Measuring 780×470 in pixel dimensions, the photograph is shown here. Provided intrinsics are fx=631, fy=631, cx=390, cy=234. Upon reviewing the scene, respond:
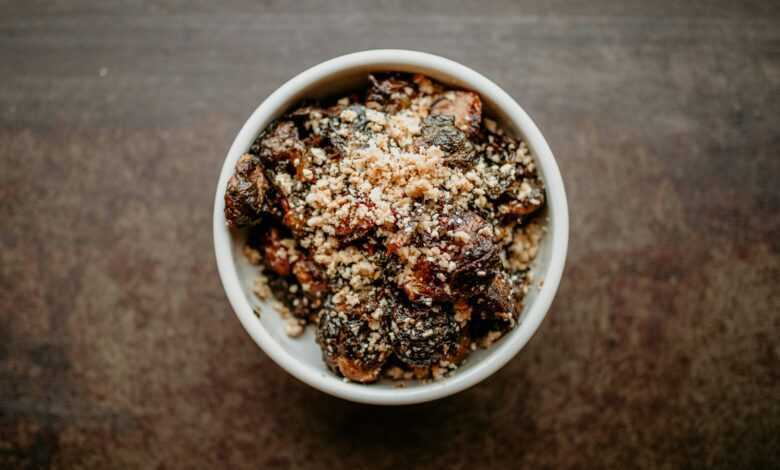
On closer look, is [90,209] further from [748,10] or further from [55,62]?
[748,10]

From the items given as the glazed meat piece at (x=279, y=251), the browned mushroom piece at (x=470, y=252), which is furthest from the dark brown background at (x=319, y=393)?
the browned mushroom piece at (x=470, y=252)

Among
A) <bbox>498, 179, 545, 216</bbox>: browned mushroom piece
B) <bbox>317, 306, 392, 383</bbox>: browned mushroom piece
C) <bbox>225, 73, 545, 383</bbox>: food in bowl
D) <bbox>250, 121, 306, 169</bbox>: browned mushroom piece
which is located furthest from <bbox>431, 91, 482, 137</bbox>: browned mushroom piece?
<bbox>317, 306, 392, 383</bbox>: browned mushroom piece

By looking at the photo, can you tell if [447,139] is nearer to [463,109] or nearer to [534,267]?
[463,109]

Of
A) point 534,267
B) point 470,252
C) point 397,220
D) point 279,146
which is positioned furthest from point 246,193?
point 534,267

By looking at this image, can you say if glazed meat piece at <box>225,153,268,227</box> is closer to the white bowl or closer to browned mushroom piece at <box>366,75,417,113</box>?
the white bowl

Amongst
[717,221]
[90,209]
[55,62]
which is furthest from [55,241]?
[717,221]
